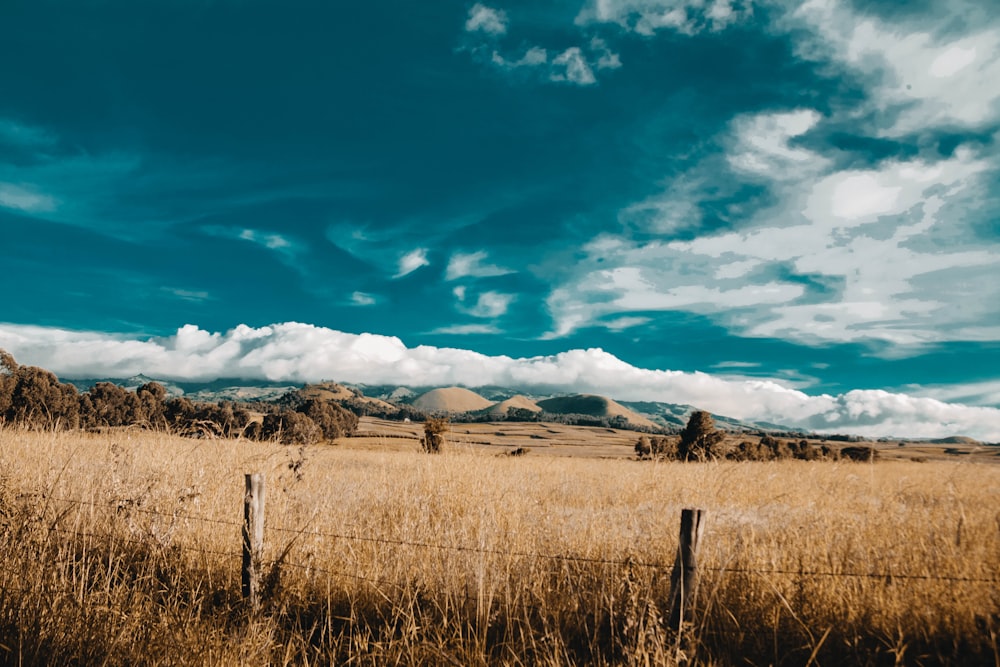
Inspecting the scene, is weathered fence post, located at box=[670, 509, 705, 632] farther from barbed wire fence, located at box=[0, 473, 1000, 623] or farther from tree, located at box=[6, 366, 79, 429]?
tree, located at box=[6, 366, 79, 429]

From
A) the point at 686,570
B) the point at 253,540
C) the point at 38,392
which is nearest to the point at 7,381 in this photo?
the point at 38,392

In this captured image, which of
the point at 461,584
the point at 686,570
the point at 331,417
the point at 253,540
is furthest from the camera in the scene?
the point at 331,417

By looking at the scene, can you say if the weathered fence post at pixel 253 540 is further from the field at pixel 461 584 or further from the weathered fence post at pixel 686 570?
the weathered fence post at pixel 686 570

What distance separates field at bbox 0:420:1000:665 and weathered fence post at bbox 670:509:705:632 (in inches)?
7.0

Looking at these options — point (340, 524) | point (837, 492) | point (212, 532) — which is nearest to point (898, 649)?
point (340, 524)

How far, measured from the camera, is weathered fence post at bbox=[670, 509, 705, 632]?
12.3ft

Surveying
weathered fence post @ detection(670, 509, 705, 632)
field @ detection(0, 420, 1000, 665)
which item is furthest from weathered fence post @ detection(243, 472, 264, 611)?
weathered fence post @ detection(670, 509, 705, 632)

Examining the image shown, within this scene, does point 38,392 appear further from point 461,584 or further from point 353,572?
point 461,584

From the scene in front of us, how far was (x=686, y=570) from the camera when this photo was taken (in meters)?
3.78

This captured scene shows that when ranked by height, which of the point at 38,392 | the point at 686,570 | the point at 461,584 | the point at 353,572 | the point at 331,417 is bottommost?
the point at 331,417

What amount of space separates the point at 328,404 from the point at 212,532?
61.9 metres

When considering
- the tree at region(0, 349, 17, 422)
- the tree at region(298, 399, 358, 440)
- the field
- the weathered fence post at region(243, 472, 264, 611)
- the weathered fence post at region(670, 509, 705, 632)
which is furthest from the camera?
the tree at region(298, 399, 358, 440)

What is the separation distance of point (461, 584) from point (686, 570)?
2.16 meters

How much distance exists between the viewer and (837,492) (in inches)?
419
